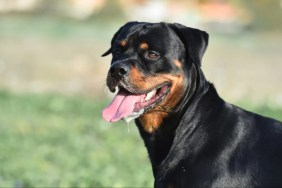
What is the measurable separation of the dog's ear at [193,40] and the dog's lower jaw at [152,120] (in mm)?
518

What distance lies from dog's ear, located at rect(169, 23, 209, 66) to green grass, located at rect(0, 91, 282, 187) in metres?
2.58

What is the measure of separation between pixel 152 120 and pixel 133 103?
21cm

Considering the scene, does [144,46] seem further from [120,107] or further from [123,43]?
[120,107]

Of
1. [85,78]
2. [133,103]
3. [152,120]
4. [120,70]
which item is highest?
[120,70]

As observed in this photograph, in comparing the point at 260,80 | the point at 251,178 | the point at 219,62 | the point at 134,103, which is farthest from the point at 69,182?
the point at 219,62

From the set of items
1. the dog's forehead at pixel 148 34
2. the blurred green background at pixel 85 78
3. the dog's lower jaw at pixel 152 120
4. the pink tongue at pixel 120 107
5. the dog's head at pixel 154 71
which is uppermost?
the dog's forehead at pixel 148 34

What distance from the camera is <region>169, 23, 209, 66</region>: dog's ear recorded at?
570cm

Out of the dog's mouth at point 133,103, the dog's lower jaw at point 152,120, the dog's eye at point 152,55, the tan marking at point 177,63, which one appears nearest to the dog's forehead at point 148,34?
the dog's eye at point 152,55

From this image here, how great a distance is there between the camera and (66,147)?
11.8m

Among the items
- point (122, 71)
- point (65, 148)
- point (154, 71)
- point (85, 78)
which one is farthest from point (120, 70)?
point (85, 78)

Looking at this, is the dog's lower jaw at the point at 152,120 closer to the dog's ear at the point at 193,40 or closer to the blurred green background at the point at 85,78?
the dog's ear at the point at 193,40

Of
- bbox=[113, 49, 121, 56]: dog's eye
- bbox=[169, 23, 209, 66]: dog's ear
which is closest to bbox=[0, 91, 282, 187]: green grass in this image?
bbox=[113, 49, 121, 56]: dog's eye

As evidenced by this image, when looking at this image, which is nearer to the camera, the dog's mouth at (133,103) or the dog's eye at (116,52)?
the dog's mouth at (133,103)

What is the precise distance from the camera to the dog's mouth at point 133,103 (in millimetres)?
5641
